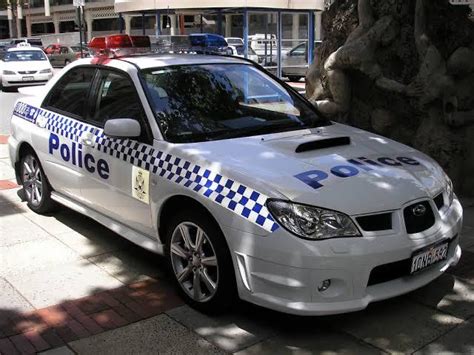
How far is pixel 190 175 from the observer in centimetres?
382

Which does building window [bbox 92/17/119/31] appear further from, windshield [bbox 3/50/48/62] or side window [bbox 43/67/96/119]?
side window [bbox 43/67/96/119]

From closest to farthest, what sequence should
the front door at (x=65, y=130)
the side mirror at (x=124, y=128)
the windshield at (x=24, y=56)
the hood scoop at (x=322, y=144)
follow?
the hood scoop at (x=322, y=144) → the side mirror at (x=124, y=128) → the front door at (x=65, y=130) → the windshield at (x=24, y=56)

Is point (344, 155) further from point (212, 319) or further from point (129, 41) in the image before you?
point (129, 41)

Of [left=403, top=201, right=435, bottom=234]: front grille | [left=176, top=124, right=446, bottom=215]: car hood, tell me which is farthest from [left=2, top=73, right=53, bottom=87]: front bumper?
[left=403, top=201, right=435, bottom=234]: front grille

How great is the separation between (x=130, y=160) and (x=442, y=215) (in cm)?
220

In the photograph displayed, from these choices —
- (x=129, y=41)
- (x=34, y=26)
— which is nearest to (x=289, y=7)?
(x=129, y=41)

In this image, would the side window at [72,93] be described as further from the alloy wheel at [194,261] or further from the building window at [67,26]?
the building window at [67,26]

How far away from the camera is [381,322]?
3738 mm

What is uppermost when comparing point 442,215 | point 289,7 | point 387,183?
point 289,7

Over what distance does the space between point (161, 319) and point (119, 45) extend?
296cm

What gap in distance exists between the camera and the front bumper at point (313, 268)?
130 inches

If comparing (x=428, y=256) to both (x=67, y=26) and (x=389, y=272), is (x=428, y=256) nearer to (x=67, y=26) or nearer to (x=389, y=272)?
(x=389, y=272)

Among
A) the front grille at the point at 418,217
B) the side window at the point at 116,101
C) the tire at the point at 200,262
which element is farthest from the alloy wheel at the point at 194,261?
the front grille at the point at 418,217

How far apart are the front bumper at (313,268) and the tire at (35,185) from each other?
2.97 m
